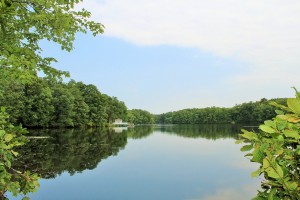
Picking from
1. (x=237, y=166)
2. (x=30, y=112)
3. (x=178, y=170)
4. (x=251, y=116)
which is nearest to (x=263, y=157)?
(x=178, y=170)

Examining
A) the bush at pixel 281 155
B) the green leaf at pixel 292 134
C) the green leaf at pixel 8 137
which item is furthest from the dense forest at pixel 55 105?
the green leaf at pixel 292 134

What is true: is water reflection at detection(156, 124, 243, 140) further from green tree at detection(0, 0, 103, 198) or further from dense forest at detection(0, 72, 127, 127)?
green tree at detection(0, 0, 103, 198)

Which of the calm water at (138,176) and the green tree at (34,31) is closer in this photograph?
the green tree at (34,31)

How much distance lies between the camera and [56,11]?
7.48 meters

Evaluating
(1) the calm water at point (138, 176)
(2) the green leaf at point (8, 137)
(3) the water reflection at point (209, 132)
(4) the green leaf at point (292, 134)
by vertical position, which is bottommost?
(1) the calm water at point (138, 176)

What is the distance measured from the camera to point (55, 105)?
277 ft

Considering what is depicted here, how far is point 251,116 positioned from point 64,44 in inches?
6953

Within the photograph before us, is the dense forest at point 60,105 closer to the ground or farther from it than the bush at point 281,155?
farther from it

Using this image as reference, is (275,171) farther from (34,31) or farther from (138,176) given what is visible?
(138,176)

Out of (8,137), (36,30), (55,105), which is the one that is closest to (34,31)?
(36,30)

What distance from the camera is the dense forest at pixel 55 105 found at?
69.5 metres

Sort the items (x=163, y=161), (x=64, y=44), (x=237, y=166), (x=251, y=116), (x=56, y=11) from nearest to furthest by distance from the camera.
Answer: (x=56, y=11) < (x=64, y=44) < (x=237, y=166) < (x=163, y=161) < (x=251, y=116)

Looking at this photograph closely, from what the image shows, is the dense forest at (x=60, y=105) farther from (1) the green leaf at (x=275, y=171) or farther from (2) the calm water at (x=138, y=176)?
(1) the green leaf at (x=275, y=171)

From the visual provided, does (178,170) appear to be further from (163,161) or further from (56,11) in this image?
(56,11)
